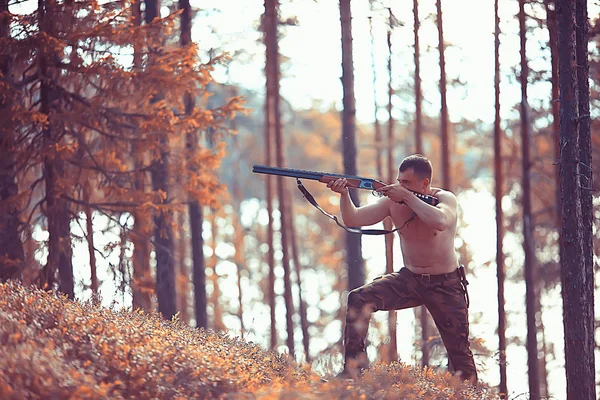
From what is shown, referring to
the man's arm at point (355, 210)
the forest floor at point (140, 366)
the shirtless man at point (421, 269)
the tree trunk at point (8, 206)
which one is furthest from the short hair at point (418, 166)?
the tree trunk at point (8, 206)

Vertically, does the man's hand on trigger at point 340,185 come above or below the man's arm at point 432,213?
above

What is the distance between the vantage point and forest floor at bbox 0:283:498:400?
5496mm

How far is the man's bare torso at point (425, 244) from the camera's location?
794 centimetres

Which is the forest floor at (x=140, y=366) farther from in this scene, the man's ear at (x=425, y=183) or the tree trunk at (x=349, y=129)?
the tree trunk at (x=349, y=129)

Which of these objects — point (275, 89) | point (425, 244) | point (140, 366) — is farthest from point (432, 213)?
point (275, 89)

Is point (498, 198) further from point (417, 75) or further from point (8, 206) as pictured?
point (8, 206)

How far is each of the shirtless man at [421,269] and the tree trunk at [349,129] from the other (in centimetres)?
618

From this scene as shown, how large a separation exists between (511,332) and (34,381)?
2720 cm

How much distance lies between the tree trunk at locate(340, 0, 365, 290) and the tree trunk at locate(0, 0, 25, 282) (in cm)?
611

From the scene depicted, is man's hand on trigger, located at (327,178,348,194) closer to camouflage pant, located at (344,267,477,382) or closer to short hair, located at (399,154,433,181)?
short hair, located at (399,154,433,181)

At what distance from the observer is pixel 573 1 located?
9.23 m

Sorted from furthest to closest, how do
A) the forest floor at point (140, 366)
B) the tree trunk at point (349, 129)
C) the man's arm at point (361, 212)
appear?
the tree trunk at point (349, 129) < the man's arm at point (361, 212) < the forest floor at point (140, 366)

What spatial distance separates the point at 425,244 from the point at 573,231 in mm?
2331

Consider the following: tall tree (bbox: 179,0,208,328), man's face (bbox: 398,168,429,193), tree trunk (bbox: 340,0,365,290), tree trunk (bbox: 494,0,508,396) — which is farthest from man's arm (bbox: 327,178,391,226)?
tree trunk (bbox: 494,0,508,396)
